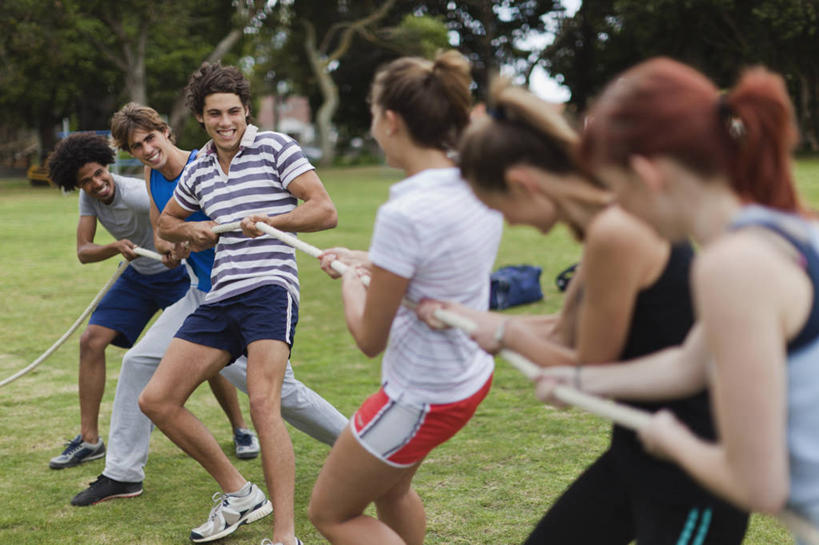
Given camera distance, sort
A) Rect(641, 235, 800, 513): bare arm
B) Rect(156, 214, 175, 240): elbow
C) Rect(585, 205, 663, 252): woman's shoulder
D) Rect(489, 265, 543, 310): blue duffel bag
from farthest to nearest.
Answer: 1. Rect(489, 265, 543, 310): blue duffel bag
2. Rect(156, 214, 175, 240): elbow
3. Rect(585, 205, 663, 252): woman's shoulder
4. Rect(641, 235, 800, 513): bare arm

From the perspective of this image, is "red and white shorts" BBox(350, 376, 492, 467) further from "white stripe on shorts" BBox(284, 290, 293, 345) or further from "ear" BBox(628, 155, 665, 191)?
"white stripe on shorts" BBox(284, 290, 293, 345)

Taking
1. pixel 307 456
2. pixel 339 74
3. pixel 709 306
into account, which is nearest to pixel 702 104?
pixel 709 306

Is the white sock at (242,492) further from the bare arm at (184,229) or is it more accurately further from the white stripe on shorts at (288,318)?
the bare arm at (184,229)

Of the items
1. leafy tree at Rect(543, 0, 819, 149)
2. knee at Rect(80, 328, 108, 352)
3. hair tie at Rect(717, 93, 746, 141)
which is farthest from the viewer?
leafy tree at Rect(543, 0, 819, 149)

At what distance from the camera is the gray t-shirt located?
5.52m

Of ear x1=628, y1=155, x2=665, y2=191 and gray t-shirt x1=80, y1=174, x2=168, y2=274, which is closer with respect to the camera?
ear x1=628, y1=155, x2=665, y2=191

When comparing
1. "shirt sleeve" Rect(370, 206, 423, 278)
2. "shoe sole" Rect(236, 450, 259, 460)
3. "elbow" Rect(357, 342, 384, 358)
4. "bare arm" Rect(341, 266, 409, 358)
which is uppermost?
"shirt sleeve" Rect(370, 206, 423, 278)

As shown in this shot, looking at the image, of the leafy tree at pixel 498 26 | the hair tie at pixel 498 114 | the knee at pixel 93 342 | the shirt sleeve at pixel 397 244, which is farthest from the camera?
the leafy tree at pixel 498 26

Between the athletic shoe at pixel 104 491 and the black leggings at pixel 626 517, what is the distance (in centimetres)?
292

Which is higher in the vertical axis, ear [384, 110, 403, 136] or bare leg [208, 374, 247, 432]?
ear [384, 110, 403, 136]

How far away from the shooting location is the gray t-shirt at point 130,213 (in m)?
5.52

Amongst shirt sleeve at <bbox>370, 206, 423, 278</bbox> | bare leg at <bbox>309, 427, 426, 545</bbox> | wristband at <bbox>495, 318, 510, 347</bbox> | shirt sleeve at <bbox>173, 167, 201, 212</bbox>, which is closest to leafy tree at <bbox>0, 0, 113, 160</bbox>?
shirt sleeve at <bbox>173, 167, 201, 212</bbox>

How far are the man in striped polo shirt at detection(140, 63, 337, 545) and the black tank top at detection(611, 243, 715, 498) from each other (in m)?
2.25

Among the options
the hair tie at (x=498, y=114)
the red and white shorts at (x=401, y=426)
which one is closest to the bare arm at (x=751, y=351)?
the hair tie at (x=498, y=114)
